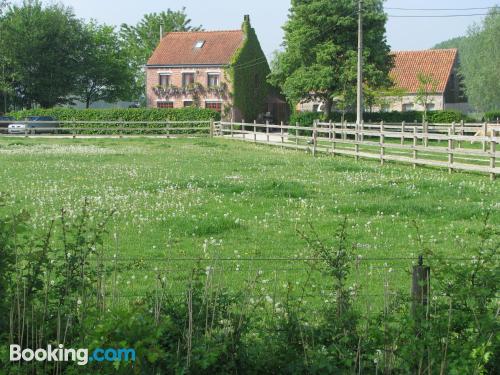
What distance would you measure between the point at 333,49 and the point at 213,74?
16396mm

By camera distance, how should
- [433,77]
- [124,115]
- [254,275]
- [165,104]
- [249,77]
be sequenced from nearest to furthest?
[254,275] < [124,115] < [249,77] < [165,104] < [433,77]

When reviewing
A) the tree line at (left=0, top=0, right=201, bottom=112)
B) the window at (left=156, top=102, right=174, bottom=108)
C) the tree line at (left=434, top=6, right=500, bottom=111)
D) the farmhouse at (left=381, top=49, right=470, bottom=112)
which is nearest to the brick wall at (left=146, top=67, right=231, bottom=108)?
the window at (left=156, top=102, right=174, bottom=108)

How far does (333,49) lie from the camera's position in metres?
53.8

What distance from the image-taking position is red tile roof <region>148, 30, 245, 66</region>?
67.7 metres

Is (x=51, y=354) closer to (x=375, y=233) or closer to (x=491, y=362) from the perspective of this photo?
(x=491, y=362)

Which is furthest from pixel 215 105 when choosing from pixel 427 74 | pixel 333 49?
pixel 427 74

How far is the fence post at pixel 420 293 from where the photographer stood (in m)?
5.09

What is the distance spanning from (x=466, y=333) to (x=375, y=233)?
6456 mm

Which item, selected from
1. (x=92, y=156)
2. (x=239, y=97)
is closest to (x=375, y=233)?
(x=92, y=156)

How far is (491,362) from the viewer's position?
504 centimetres

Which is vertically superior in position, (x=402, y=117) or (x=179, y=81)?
(x=179, y=81)

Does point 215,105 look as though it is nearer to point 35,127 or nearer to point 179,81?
point 179,81

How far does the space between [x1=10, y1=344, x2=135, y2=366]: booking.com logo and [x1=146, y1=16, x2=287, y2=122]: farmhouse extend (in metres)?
61.7

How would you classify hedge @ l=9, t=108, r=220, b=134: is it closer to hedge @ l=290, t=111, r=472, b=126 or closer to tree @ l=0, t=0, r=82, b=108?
hedge @ l=290, t=111, r=472, b=126
